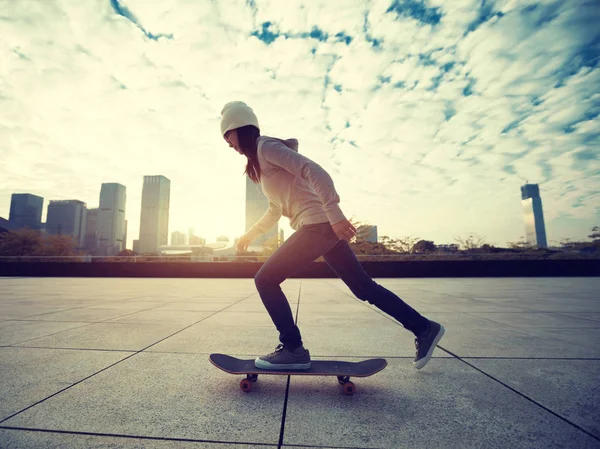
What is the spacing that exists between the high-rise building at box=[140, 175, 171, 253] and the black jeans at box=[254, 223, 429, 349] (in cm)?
15680

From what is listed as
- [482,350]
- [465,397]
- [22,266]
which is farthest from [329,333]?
[22,266]

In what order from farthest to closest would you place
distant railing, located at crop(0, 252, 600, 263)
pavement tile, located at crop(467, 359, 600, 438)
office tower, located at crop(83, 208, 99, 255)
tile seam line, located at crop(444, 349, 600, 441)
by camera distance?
1. office tower, located at crop(83, 208, 99, 255)
2. distant railing, located at crop(0, 252, 600, 263)
3. pavement tile, located at crop(467, 359, 600, 438)
4. tile seam line, located at crop(444, 349, 600, 441)

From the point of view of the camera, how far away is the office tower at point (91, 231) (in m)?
139

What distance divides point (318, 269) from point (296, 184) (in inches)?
620

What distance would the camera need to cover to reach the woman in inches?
82.7

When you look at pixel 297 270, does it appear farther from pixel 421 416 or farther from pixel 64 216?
pixel 64 216

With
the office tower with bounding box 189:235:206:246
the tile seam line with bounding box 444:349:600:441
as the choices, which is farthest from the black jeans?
the office tower with bounding box 189:235:206:246

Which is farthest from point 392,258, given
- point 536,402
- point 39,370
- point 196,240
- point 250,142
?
point 196,240

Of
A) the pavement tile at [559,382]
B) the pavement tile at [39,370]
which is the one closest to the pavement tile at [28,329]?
the pavement tile at [39,370]

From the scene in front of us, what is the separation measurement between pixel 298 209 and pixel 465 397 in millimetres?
1639

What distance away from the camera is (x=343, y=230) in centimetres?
209

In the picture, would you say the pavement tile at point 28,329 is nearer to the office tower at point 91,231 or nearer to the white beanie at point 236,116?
the white beanie at point 236,116

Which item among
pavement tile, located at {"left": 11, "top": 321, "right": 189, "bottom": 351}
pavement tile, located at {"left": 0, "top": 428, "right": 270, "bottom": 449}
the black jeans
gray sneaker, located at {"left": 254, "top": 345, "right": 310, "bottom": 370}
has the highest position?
the black jeans

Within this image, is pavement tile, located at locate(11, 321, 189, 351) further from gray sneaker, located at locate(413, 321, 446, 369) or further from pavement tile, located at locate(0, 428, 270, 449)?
gray sneaker, located at locate(413, 321, 446, 369)
